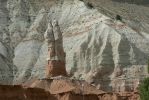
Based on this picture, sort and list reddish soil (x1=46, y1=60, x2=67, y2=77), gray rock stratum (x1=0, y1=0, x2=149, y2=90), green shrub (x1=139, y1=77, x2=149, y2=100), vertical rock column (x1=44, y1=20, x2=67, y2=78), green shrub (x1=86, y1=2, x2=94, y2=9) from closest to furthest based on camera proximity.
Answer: green shrub (x1=139, y1=77, x2=149, y2=100), reddish soil (x1=46, y1=60, x2=67, y2=77), vertical rock column (x1=44, y1=20, x2=67, y2=78), gray rock stratum (x1=0, y1=0, x2=149, y2=90), green shrub (x1=86, y1=2, x2=94, y2=9)

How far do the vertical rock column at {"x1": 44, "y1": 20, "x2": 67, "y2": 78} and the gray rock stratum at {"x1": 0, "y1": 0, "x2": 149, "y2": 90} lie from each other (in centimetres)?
1182

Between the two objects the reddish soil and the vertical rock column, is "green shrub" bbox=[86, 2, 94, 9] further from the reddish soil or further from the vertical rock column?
the reddish soil

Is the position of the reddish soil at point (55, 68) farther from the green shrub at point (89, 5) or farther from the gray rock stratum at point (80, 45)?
the green shrub at point (89, 5)

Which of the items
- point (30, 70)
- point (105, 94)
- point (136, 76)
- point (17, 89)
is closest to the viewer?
point (17, 89)

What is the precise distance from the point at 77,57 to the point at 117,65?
6.11 meters

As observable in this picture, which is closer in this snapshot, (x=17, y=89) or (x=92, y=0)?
(x=17, y=89)

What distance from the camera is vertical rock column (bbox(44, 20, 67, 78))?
82.5 metres

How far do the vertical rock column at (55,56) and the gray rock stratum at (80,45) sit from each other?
11.8m

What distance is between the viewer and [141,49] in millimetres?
100438

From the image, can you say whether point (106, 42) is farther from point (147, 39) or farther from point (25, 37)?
point (25, 37)

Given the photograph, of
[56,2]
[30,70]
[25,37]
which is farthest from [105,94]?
[56,2]

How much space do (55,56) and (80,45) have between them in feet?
57.5

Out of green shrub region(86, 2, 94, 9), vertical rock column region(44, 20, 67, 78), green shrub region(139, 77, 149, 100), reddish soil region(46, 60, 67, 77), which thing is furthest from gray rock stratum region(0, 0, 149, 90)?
green shrub region(139, 77, 149, 100)

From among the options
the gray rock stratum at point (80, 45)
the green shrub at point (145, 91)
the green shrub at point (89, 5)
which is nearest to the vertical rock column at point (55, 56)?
the gray rock stratum at point (80, 45)
